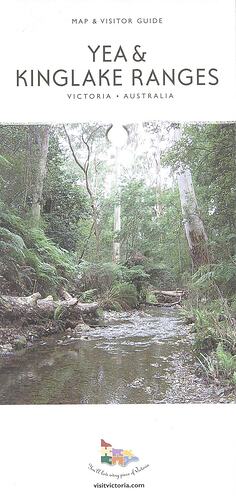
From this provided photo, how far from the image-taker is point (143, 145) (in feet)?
9.12

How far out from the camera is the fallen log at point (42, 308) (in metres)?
3.61

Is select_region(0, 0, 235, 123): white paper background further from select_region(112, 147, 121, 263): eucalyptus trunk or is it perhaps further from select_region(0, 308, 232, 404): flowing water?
select_region(0, 308, 232, 404): flowing water

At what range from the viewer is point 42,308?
4086 mm

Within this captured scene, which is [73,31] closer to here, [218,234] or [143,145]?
[143,145]

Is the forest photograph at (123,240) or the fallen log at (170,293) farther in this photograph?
the fallen log at (170,293)

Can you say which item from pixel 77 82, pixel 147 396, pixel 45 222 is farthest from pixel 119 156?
pixel 147 396

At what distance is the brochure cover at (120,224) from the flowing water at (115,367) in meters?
0.02

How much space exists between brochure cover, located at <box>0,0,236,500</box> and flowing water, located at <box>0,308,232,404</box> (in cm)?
2

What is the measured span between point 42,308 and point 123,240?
1.42 metres

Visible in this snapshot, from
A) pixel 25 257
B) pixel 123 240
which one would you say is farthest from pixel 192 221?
pixel 25 257
